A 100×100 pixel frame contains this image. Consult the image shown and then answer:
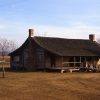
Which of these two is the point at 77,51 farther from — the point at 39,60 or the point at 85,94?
the point at 85,94

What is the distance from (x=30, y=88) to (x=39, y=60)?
22.4m

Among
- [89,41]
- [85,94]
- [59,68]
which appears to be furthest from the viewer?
[89,41]

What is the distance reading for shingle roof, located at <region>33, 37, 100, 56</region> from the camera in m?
49.0

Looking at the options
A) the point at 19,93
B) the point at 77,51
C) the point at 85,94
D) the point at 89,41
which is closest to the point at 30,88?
the point at 19,93

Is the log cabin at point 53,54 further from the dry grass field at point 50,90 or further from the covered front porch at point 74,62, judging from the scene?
the dry grass field at point 50,90

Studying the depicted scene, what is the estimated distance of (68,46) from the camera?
52.4 m

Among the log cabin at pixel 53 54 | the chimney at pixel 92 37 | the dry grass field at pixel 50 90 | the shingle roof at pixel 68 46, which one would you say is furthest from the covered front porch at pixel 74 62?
the dry grass field at pixel 50 90

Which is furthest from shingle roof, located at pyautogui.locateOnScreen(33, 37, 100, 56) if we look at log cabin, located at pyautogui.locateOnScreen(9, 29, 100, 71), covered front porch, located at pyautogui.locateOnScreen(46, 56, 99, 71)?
covered front porch, located at pyautogui.locateOnScreen(46, 56, 99, 71)

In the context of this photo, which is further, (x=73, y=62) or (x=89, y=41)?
(x=89, y=41)

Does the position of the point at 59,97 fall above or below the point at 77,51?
below

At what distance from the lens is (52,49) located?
1927 inches

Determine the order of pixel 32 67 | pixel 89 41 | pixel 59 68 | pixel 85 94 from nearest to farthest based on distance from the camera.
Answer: pixel 85 94 < pixel 59 68 < pixel 32 67 < pixel 89 41

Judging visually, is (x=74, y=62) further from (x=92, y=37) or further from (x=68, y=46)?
(x=92, y=37)

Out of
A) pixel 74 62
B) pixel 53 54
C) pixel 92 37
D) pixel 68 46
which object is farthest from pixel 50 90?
pixel 92 37
